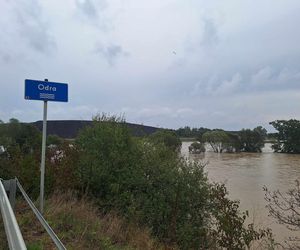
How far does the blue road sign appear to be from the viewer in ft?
26.0

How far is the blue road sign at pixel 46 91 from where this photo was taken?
312 inches

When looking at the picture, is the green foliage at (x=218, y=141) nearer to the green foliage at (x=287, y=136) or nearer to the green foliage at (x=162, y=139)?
the green foliage at (x=287, y=136)

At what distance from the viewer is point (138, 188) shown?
46.3 feet

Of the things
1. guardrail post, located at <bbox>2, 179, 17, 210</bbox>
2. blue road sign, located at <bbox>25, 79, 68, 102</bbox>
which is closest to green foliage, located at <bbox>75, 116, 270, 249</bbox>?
guardrail post, located at <bbox>2, 179, 17, 210</bbox>

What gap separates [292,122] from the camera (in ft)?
349

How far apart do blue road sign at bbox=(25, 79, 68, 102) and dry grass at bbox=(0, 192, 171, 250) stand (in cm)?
215

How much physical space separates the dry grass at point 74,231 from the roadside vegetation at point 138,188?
0.60 ft

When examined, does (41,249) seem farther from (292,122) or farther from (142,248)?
(292,122)

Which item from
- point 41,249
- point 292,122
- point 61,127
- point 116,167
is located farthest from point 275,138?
point 41,249

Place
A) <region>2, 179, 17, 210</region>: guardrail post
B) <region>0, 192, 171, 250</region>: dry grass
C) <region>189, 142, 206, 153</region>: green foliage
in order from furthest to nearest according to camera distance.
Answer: <region>189, 142, 206, 153</region>: green foliage
<region>2, 179, 17, 210</region>: guardrail post
<region>0, 192, 171, 250</region>: dry grass

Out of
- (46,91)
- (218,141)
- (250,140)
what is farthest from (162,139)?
(250,140)

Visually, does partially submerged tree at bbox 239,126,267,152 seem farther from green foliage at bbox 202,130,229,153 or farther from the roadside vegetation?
the roadside vegetation

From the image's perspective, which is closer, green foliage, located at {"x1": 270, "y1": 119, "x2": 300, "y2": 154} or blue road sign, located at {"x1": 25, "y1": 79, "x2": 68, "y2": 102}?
blue road sign, located at {"x1": 25, "y1": 79, "x2": 68, "y2": 102}

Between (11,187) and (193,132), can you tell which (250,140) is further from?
(11,187)
